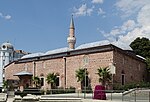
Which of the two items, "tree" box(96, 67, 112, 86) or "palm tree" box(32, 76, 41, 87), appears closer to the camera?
"tree" box(96, 67, 112, 86)

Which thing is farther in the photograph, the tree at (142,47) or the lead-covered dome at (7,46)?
the lead-covered dome at (7,46)

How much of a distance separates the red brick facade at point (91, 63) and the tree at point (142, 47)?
13.7 meters

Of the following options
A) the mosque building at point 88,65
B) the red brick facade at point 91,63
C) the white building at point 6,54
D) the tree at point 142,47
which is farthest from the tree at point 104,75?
the white building at point 6,54

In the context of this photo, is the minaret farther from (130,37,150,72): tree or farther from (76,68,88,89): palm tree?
(76,68,88,89): palm tree

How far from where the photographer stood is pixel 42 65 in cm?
6122

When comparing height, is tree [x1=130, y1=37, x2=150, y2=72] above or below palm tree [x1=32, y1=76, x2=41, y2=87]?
above

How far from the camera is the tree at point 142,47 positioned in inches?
2741

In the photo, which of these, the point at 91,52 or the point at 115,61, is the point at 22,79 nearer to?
the point at 91,52

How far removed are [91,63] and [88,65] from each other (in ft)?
2.41

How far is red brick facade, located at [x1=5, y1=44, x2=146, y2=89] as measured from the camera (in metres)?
47.5

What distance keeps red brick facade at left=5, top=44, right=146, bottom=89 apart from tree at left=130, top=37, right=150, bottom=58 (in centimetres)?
1370

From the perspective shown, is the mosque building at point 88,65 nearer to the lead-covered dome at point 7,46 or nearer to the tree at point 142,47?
the tree at point 142,47

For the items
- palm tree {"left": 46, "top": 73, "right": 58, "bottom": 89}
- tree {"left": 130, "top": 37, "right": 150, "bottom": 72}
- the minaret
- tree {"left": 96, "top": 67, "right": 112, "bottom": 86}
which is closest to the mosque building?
the minaret

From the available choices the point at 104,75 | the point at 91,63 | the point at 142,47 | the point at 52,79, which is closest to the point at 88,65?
the point at 91,63
